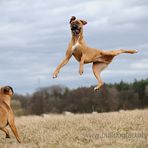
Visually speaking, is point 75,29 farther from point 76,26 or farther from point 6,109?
point 6,109

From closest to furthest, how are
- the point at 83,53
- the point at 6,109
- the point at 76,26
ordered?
the point at 6,109, the point at 76,26, the point at 83,53

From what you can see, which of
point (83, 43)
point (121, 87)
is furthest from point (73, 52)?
point (121, 87)

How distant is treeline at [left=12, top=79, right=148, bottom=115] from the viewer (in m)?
46.8

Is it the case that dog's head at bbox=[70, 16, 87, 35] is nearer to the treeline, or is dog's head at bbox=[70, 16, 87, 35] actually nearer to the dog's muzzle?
the dog's muzzle

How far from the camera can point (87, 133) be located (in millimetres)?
13898

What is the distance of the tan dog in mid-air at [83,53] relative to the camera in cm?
1264

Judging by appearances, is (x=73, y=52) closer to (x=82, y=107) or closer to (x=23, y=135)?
(x=23, y=135)

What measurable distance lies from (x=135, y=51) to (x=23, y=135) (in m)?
3.79

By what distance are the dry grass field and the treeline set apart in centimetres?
2848

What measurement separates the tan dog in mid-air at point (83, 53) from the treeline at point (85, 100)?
31292mm

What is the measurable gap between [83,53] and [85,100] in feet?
121

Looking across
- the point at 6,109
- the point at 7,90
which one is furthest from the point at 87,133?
the point at 7,90

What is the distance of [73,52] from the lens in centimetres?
1281

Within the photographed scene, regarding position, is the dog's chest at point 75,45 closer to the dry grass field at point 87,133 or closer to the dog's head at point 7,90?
the dog's head at point 7,90
